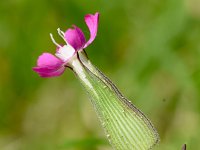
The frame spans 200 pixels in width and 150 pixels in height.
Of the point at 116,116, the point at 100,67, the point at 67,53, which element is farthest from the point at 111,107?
the point at 100,67

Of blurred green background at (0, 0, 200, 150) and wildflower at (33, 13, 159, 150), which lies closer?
wildflower at (33, 13, 159, 150)

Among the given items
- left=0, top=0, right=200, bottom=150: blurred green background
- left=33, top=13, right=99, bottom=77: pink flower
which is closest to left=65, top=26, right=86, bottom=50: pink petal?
left=33, top=13, right=99, bottom=77: pink flower

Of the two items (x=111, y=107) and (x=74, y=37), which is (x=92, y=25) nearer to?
(x=74, y=37)

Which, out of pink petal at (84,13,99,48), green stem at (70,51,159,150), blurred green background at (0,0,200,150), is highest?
blurred green background at (0,0,200,150)

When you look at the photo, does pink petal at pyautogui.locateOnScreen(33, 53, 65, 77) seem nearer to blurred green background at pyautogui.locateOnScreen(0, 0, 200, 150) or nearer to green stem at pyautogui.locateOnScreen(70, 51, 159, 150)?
green stem at pyautogui.locateOnScreen(70, 51, 159, 150)

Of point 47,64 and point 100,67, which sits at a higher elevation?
point 100,67

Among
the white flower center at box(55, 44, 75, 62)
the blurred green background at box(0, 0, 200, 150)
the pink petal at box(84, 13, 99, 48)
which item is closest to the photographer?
the pink petal at box(84, 13, 99, 48)

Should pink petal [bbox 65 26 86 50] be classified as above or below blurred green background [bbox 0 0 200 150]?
below
